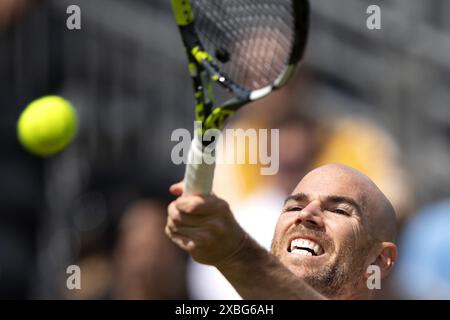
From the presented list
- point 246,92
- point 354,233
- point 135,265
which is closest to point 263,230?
point 135,265

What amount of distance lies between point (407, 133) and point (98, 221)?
2.20 m

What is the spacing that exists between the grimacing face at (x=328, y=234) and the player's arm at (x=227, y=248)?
783 mm

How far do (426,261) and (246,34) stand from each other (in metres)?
3.22

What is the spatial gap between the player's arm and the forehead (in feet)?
3.51

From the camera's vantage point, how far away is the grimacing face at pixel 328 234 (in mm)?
5000

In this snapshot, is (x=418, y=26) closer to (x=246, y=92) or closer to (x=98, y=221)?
(x=98, y=221)

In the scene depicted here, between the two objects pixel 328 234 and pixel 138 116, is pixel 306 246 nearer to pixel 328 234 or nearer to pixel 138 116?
pixel 328 234

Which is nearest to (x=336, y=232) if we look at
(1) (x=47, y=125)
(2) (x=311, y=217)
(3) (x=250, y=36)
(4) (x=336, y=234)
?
(4) (x=336, y=234)

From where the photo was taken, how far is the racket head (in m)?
4.12

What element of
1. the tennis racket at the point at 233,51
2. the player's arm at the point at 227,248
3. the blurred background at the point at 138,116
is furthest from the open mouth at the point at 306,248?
the blurred background at the point at 138,116

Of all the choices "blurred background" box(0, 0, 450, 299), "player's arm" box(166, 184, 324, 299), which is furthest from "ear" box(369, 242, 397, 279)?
"blurred background" box(0, 0, 450, 299)

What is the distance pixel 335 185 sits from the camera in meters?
5.25

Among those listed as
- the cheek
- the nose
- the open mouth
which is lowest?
the open mouth

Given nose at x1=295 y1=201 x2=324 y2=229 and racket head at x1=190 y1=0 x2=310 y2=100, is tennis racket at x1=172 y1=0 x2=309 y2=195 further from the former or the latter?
nose at x1=295 y1=201 x2=324 y2=229
